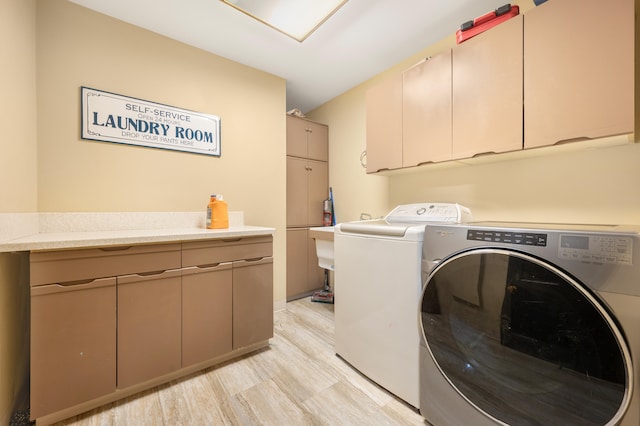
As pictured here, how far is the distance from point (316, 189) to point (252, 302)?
1677 mm

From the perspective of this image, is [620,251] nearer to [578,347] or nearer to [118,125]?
[578,347]

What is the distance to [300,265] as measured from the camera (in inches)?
117

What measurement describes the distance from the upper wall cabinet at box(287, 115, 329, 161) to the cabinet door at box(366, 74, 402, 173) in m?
1.05

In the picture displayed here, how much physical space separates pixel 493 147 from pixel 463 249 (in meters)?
0.76

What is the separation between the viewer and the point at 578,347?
0.83m

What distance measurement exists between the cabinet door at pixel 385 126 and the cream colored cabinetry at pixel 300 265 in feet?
4.01

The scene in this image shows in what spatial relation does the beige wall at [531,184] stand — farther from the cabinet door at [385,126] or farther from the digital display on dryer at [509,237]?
the digital display on dryer at [509,237]

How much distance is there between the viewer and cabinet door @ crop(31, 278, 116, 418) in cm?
121

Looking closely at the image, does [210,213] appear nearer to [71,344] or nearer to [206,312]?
[206,312]

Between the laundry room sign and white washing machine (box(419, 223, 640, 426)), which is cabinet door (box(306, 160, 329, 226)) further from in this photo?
white washing machine (box(419, 223, 640, 426))

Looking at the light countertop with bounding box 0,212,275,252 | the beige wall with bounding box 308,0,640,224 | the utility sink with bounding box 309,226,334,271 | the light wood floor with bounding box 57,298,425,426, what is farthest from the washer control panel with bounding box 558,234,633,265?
the light countertop with bounding box 0,212,275,252

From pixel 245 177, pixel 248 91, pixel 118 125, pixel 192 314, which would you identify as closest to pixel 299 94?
pixel 248 91

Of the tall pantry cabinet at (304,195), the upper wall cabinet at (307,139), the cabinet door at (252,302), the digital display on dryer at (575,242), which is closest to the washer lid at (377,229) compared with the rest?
the digital display on dryer at (575,242)

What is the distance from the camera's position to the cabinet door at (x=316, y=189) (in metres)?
3.10
